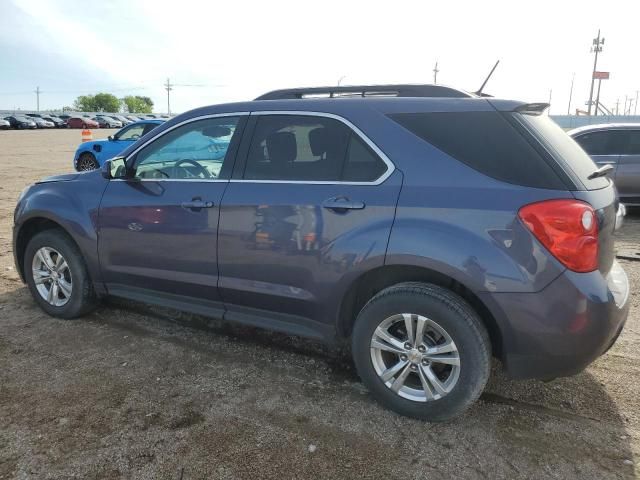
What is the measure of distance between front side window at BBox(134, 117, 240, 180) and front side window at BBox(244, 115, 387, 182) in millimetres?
277

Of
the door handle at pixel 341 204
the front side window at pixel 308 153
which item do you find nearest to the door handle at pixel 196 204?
the front side window at pixel 308 153

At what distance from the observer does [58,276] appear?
4.22m

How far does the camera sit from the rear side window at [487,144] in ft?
8.27

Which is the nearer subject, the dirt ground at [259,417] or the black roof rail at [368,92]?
the dirt ground at [259,417]

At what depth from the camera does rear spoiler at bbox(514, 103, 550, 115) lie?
2703 mm

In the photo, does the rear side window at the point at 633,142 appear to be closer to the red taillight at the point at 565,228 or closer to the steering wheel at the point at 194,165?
the red taillight at the point at 565,228

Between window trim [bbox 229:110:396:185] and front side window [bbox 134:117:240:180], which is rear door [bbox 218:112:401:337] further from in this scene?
front side window [bbox 134:117:240:180]

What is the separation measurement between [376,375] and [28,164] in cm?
1695

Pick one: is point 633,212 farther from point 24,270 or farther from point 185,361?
point 24,270

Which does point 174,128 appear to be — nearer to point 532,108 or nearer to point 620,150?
point 532,108

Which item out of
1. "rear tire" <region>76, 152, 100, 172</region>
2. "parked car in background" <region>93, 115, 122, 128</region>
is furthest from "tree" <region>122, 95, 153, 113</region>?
"rear tire" <region>76, 152, 100, 172</region>

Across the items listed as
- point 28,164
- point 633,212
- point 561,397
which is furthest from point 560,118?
point 561,397

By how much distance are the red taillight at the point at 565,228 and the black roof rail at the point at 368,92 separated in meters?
0.88

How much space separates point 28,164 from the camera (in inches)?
644
